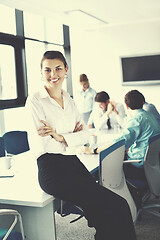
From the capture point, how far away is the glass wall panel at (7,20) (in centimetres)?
606

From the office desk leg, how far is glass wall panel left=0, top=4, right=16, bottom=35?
14.9 ft

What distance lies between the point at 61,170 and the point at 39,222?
0.41 metres

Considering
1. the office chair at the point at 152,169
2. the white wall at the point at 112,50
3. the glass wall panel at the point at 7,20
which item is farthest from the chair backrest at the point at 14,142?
the white wall at the point at 112,50

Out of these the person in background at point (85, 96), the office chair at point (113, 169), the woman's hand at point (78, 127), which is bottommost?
the office chair at point (113, 169)

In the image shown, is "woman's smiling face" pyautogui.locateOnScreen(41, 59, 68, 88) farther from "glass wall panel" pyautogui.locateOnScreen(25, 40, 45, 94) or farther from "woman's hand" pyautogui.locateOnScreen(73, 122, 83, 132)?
"glass wall panel" pyautogui.locateOnScreen(25, 40, 45, 94)

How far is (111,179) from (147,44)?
603cm

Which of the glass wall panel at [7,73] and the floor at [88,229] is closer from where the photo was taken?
the floor at [88,229]

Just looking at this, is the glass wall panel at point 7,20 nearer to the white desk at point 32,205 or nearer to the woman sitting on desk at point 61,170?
the woman sitting on desk at point 61,170

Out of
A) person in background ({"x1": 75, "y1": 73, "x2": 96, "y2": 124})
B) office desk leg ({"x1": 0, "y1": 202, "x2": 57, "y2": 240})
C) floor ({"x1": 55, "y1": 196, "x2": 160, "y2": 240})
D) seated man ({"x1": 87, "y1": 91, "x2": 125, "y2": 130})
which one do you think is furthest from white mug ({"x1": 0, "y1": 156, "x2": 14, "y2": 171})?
person in background ({"x1": 75, "y1": 73, "x2": 96, "y2": 124})

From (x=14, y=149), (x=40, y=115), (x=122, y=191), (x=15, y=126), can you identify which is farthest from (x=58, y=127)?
(x=15, y=126)

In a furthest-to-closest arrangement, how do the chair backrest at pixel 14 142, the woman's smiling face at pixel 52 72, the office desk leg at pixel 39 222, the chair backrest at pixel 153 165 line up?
the chair backrest at pixel 14 142 → the chair backrest at pixel 153 165 → the woman's smiling face at pixel 52 72 → the office desk leg at pixel 39 222

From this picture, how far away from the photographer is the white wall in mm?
7969

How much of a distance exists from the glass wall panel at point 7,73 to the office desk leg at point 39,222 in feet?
13.5

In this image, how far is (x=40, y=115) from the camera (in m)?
2.27
